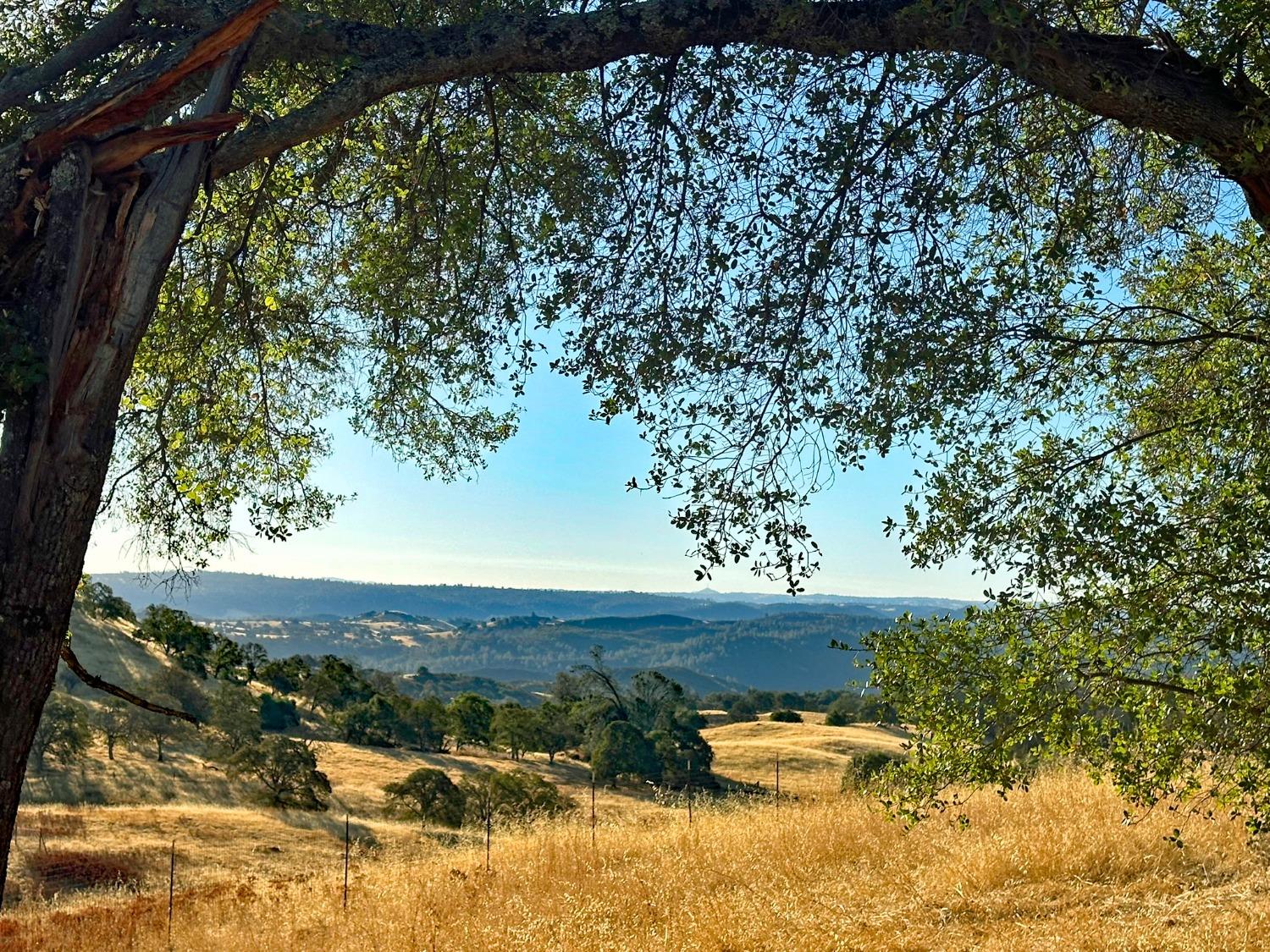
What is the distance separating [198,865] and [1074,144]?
27.1 m

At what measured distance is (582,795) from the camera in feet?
133

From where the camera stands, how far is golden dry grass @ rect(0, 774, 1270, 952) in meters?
9.29

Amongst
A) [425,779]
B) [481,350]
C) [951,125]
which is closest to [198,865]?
[425,779]

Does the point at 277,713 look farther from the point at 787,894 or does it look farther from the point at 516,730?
the point at 787,894

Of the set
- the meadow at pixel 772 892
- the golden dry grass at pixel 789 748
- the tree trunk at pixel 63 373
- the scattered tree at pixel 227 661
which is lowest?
the golden dry grass at pixel 789 748

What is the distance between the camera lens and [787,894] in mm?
11023

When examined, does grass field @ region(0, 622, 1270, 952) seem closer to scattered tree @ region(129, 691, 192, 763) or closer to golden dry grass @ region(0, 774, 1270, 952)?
golden dry grass @ region(0, 774, 1270, 952)

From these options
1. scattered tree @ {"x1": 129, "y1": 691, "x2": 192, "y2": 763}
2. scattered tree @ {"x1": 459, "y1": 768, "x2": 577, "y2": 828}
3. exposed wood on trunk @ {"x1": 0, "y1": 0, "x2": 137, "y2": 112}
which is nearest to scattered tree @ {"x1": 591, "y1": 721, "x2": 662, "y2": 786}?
scattered tree @ {"x1": 459, "y1": 768, "x2": 577, "y2": 828}

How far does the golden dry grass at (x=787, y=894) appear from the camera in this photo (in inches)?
366

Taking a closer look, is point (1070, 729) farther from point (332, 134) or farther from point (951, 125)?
point (332, 134)

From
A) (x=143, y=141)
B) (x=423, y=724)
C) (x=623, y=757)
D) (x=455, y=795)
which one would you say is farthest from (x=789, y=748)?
(x=143, y=141)

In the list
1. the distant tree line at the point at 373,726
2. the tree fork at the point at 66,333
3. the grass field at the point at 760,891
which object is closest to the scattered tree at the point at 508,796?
the distant tree line at the point at 373,726

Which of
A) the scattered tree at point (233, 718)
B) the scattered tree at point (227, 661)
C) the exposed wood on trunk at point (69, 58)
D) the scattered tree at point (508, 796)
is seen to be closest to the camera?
the exposed wood on trunk at point (69, 58)

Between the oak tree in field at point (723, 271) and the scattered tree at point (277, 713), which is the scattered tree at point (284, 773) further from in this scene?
the oak tree in field at point (723, 271)
